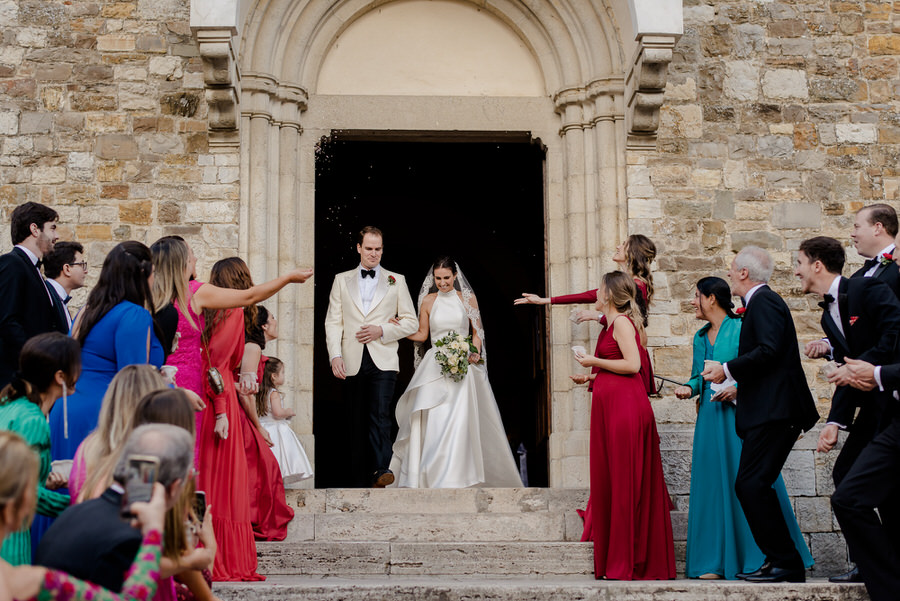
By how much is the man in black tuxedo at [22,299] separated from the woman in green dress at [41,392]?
1193 mm

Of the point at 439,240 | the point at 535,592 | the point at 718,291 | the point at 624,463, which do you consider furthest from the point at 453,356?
the point at 439,240

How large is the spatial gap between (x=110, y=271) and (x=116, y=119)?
13.5 ft

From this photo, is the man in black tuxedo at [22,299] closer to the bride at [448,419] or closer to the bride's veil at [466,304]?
the bride at [448,419]

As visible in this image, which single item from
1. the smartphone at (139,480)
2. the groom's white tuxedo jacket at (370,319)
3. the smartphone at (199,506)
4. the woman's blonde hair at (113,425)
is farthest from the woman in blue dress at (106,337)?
the groom's white tuxedo jacket at (370,319)

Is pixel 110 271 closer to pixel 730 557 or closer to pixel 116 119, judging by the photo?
pixel 730 557

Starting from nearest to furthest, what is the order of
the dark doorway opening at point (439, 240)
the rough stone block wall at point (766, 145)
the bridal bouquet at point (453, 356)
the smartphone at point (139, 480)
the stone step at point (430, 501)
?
the smartphone at point (139, 480), the stone step at point (430, 501), the bridal bouquet at point (453, 356), the rough stone block wall at point (766, 145), the dark doorway opening at point (439, 240)

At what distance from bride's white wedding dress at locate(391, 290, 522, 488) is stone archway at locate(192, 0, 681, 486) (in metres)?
0.58

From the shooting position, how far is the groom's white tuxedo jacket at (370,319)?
7777mm

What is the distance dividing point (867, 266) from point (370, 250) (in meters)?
3.79

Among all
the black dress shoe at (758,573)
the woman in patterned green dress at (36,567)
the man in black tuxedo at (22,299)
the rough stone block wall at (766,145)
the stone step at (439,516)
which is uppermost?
the rough stone block wall at (766,145)

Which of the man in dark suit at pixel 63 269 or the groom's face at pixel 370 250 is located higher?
the groom's face at pixel 370 250

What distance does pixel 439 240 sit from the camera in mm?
14906

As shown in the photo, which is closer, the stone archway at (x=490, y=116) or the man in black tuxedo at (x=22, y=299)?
the man in black tuxedo at (x=22, y=299)

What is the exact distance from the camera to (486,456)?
7.82 m
